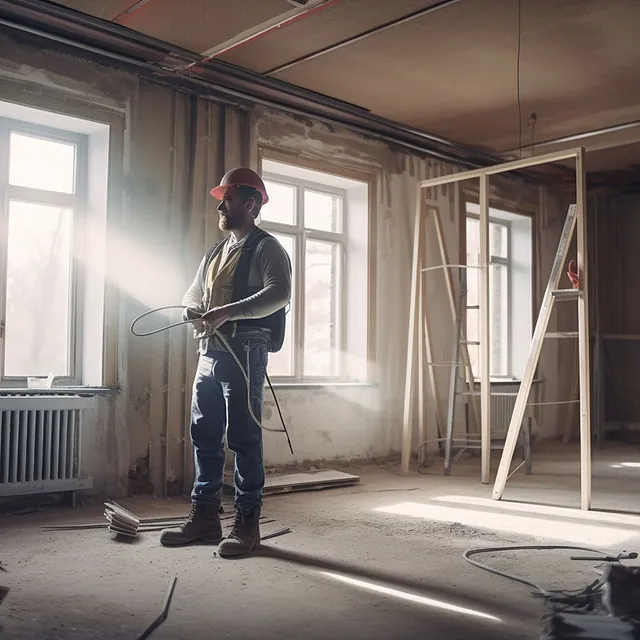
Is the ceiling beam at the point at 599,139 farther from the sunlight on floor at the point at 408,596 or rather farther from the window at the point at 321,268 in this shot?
the sunlight on floor at the point at 408,596

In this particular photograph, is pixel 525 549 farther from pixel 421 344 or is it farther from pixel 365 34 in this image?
pixel 365 34

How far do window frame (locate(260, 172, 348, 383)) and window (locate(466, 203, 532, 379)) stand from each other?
2.24m

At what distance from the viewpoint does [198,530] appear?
3.48 metres

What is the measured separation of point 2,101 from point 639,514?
14.5ft

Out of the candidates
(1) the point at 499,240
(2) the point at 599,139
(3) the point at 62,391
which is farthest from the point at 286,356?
(2) the point at 599,139

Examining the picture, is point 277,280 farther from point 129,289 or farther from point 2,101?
point 2,101

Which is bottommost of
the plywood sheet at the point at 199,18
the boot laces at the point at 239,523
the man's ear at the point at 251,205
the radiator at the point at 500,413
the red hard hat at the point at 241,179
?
the boot laces at the point at 239,523

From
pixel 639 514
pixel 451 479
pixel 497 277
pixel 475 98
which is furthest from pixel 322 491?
pixel 497 277

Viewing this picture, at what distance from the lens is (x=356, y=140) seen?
21.0 ft

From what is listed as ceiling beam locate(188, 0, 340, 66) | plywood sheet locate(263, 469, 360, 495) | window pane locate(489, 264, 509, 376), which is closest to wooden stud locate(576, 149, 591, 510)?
plywood sheet locate(263, 469, 360, 495)

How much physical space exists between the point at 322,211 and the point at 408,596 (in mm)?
4232

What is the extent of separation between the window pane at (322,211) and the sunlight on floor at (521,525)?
8.92 ft

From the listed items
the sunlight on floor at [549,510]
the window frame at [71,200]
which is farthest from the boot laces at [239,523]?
the window frame at [71,200]

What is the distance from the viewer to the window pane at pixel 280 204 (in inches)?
239
